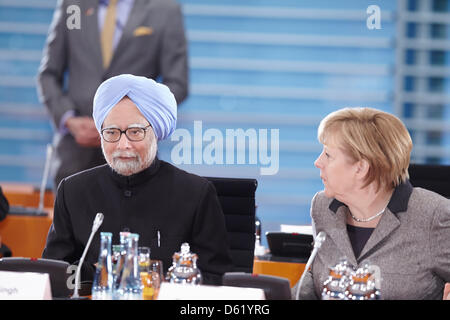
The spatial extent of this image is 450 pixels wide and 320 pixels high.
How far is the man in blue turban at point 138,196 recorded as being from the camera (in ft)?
8.20

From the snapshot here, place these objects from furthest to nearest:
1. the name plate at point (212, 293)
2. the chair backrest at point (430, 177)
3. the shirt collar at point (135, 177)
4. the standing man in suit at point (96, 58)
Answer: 1. the standing man in suit at point (96, 58)
2. the chair backrest at point (430, 177)
3. the shirt collar at point (135, 177)
4. the name plate at point (212, 293)

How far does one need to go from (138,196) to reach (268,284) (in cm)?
104

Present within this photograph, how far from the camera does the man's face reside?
2.49 m

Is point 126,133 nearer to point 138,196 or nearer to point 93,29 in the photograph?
point 138,196

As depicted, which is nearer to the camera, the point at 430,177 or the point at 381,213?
the point at 381,213

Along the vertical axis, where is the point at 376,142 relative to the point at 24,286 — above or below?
above

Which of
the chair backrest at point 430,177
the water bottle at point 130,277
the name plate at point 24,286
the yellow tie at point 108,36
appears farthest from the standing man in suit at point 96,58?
the name plate at point 24,286

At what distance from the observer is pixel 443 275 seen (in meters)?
2.22

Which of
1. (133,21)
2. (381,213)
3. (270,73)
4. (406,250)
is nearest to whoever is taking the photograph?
(406,250)

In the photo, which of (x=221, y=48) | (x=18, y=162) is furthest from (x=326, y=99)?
(x=18, y=162)

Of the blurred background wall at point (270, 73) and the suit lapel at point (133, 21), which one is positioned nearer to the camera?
the suit lapel at point (133, 21)

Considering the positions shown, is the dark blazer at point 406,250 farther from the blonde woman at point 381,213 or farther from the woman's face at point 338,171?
the woman's face at point 338,171

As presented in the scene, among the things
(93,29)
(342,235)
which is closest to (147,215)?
(342,235)

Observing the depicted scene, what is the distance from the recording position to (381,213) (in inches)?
93.0
